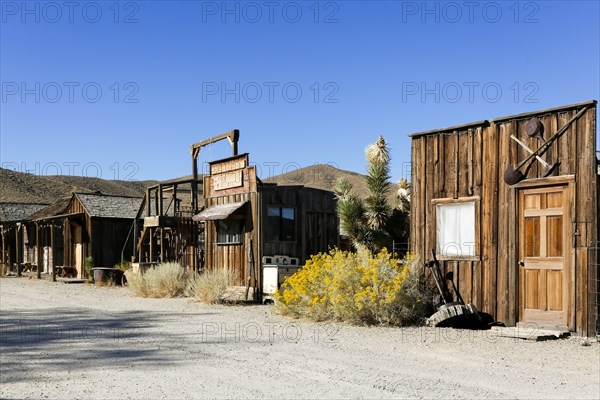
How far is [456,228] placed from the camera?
1312 cm

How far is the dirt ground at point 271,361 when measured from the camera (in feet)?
23.4

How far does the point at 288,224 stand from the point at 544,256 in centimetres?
829

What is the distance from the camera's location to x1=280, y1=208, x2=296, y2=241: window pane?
18.5 metres

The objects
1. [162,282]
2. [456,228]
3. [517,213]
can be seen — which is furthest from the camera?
[162,282]

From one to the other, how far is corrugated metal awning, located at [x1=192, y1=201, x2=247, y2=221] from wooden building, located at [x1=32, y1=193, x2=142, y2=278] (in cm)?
944

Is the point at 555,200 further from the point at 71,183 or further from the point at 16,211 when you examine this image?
the point at 71,183

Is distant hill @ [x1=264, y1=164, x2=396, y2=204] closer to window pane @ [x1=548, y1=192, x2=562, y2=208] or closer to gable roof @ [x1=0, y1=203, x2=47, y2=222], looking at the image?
gable roof @ [x1=0, y1=203, x2=47, y2=222]

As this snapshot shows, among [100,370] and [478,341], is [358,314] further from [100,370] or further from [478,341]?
[100,370]

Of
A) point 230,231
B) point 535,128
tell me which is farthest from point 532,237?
point 230,231

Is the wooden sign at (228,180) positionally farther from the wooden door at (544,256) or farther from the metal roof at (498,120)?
the wooden door at (544,256)

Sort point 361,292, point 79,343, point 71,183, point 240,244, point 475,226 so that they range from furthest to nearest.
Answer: point 71,183, point 240,244, point 475,226, point 361,292, point 79,343

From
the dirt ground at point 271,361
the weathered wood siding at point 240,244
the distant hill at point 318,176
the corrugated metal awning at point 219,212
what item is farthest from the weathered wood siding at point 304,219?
the distant hill at point 318,176

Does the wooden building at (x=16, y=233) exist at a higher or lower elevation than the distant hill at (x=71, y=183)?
lower

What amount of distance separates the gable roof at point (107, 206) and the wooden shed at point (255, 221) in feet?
34.3
